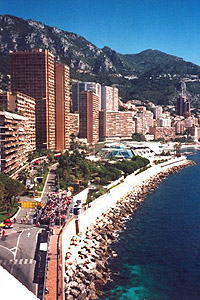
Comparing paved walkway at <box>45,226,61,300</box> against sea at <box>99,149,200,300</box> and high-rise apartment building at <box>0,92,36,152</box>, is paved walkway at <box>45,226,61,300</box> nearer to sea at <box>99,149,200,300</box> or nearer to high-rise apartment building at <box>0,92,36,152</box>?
sea at <box>99,149,200,300</box>

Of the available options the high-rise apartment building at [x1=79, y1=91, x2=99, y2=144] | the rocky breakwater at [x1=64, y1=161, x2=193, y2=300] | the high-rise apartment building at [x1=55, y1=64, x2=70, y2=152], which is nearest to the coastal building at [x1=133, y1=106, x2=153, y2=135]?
the high-rise apartment building at [x1=79, y1=91, x2=99, y2=144]

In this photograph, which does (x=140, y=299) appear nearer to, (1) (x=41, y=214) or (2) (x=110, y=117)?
(1) (x=41, y=214)

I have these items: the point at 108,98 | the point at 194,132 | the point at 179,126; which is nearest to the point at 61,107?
the point at 108,98

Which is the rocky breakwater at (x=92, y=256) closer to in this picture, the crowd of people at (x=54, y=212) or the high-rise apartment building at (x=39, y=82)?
the crowd of people at (x=54, y=212)

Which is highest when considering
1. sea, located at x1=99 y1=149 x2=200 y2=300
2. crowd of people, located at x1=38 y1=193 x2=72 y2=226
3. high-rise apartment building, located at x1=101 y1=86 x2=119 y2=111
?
high-rise apartment building, located at x1=101 y1=86 x2=119 y2=111

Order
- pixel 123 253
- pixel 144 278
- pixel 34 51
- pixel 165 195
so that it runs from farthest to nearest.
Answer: pixel 34 51 → pixel 165 195 → pixel 123 253 → pixel 144 278

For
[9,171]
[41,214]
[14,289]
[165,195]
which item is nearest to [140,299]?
[41,214]
